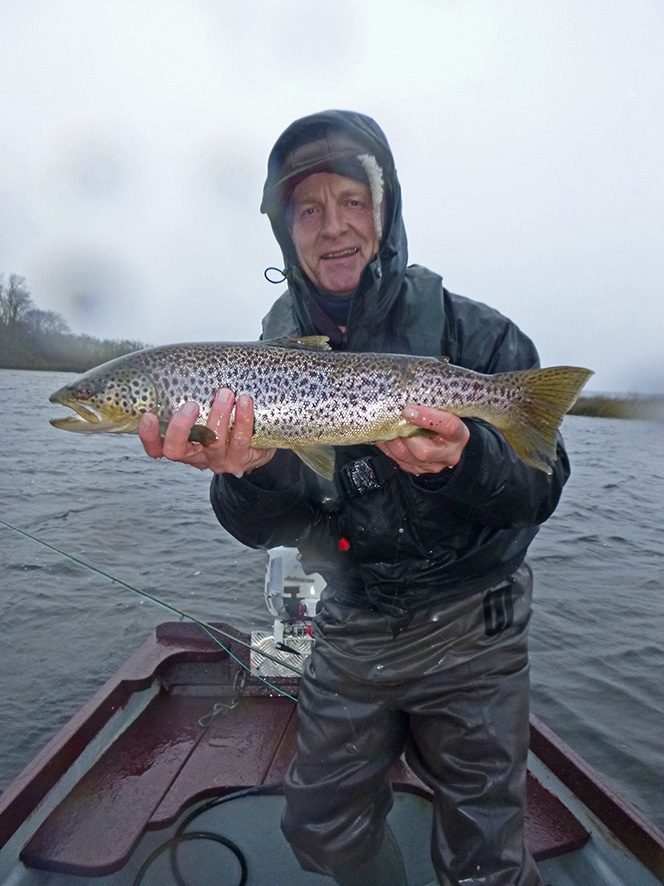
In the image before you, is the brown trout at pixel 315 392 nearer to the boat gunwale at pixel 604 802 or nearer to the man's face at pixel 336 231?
the man's face at pixel 336 231

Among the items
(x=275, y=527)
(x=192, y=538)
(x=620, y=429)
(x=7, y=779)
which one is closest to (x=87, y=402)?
(x=275, y=527)

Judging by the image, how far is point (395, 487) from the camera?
2.84 meters

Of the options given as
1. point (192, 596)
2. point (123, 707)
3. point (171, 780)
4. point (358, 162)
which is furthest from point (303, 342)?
point (192, 596)

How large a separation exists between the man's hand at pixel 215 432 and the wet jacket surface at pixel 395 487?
0.84ft

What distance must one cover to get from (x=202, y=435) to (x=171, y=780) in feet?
8.18

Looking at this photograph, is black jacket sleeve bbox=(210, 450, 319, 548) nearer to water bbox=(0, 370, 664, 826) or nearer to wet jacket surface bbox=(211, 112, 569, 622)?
wet jacket surface bbox=(211, 112, 569, 622)

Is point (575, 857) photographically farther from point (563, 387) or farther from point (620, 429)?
point (620, 429)

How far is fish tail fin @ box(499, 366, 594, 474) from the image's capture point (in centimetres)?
268

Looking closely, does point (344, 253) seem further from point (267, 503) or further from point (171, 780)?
point (171, 780)

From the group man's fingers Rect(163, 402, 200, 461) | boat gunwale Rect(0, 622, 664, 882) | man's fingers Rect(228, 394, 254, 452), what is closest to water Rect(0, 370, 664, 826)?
boat gunwale Rect(0, 622, 664, 882)

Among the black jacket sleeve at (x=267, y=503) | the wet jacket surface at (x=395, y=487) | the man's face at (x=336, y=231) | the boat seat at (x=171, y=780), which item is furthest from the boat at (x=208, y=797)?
the man's face at (x=336, y=231)

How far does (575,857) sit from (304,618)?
2.63 metres

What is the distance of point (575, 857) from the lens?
3.31m

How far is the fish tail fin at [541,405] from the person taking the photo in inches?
105
